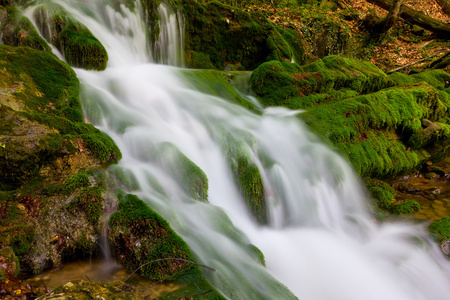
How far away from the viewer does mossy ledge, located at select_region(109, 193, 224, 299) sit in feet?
8.36

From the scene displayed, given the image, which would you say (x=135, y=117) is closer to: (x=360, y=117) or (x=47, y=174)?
(x=47, y=174)

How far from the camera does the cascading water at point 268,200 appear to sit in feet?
11.0

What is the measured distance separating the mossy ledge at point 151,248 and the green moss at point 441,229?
11.8 ft

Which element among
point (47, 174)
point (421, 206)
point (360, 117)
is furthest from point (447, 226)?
point (47, 174)

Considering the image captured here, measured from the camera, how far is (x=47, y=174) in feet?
10.6

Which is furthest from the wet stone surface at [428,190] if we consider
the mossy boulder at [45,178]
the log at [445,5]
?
the log at [445,5]

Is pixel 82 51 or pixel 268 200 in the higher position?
pixel 82 51

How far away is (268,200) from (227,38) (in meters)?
6.70

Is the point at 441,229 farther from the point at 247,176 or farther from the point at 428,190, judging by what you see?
the point at 247,176

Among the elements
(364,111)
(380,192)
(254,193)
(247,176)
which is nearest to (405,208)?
(380,192)

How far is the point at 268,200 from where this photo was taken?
460cm

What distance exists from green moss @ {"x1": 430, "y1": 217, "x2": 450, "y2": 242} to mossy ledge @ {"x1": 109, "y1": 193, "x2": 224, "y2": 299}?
3.60m

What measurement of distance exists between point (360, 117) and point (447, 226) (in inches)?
97.7

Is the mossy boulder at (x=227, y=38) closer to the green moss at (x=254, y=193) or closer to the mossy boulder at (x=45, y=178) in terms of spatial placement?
the green moss at (x=254, y=193)
